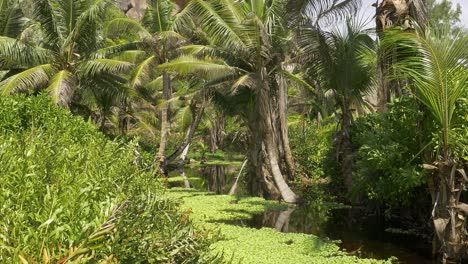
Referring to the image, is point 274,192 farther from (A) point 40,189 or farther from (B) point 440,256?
(A) point 40,189

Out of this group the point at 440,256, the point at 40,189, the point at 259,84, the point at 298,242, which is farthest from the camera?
the point at 259,84

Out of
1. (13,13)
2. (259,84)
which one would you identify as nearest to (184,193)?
(259,84)

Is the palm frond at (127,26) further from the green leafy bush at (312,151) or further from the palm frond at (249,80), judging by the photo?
the green leafy bush at (312,151)

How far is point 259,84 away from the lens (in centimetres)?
1356

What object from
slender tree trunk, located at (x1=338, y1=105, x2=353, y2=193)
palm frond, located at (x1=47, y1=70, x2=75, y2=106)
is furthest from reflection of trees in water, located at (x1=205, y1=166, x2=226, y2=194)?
palm frond, located at (x1=47, y1=70, x2=75, y2=106)

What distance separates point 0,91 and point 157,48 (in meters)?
6.15

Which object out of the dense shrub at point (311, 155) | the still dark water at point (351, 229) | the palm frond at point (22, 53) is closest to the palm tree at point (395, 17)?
the still dark water at point (351, 229)

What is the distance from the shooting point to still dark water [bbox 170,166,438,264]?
895 cm

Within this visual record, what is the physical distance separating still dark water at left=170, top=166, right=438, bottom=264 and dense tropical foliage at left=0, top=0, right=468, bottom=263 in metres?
0.31

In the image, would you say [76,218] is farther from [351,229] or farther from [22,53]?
[22,53]

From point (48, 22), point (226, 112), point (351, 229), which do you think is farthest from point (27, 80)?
point (351, 229)

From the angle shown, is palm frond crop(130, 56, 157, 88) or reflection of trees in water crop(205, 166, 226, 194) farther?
reflection of trees in water crop(205, 166, 226, 194)

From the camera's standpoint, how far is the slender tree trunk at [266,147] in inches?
542

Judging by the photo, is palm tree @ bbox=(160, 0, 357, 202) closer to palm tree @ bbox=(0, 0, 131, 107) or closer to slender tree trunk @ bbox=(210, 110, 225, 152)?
palm tree @ bbox=(0, 0, 131, 107)
